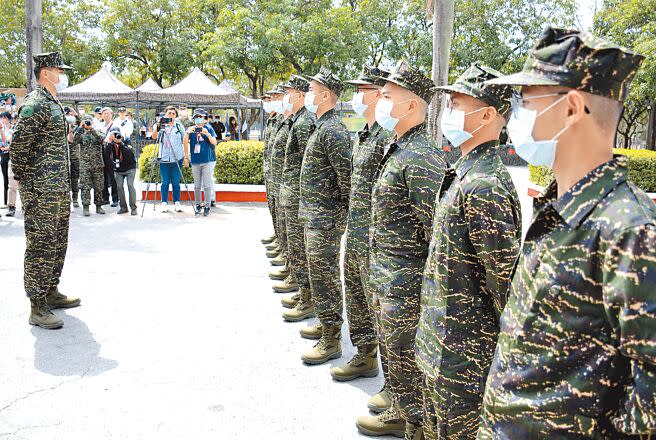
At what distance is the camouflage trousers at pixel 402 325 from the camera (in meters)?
2.99

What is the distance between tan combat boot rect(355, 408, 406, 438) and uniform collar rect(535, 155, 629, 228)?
2.31 meters

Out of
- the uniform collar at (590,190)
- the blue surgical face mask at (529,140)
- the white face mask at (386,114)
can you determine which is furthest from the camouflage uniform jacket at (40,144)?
the uniform collar at (590,190)

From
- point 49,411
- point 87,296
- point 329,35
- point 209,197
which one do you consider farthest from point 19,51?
point 49,411

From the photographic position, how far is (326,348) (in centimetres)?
Result: 458

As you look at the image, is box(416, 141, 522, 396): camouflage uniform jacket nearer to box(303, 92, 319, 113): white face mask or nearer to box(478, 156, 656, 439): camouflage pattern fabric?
box(478, 156, 656, 439): camouflage pattern fabric

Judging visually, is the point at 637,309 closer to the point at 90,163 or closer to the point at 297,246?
the point at 297,246

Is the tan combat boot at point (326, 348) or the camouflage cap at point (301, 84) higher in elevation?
the camouflage cap at point (301, 84)

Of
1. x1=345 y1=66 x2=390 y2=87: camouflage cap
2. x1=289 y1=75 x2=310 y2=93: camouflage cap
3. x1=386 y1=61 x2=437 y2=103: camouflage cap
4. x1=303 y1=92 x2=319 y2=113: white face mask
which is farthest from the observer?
x1=289 y1=75 x2=310 y2=93: camouflage cap

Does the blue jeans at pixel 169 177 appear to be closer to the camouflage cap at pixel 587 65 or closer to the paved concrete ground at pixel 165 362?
the paved concrete ground at pixel 165 362

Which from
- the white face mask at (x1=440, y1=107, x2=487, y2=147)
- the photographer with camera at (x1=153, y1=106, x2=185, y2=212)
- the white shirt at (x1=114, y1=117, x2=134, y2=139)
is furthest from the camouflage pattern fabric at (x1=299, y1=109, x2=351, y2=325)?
the white shirt at (x1=114, y1=117, x2=134, y2=139)

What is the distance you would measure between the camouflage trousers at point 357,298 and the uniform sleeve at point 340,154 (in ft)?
2.40

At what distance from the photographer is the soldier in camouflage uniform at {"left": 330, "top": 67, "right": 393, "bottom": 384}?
3.74m

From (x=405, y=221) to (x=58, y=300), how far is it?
401 cm

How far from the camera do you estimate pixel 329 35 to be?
21.8 metres
